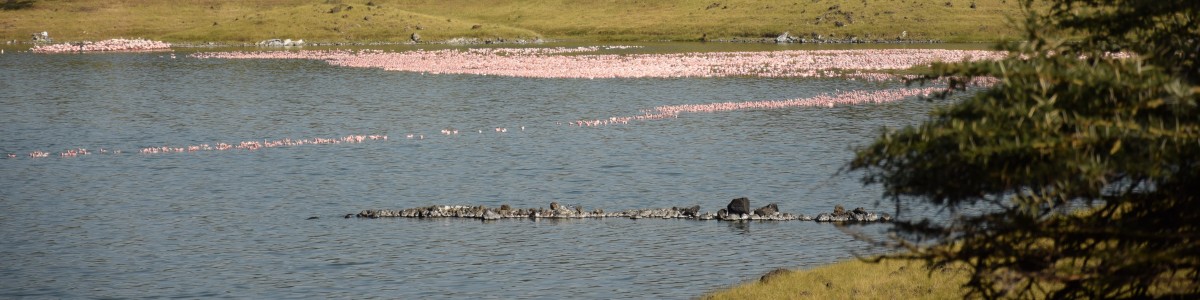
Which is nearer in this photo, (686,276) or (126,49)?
(686,276)

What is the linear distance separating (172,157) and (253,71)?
160 feet

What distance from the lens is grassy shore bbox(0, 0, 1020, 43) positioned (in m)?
134

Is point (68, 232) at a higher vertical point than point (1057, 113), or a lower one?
lower

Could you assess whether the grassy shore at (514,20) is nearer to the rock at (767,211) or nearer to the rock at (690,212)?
the rock at (767,211)

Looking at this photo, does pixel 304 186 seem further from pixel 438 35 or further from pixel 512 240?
pixel 438 35

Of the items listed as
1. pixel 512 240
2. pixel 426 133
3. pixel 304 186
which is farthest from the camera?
pixel 426 133

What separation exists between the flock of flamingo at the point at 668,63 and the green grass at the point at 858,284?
34.4 meters

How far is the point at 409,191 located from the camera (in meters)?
37.1

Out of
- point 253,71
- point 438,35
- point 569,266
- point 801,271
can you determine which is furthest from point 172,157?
point 438,35

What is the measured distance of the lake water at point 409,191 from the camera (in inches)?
1025

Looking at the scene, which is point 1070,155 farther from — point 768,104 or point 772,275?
point 768,104

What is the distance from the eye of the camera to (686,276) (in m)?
25.6

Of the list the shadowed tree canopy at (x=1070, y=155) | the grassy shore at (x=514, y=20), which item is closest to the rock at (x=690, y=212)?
the shadowed tree canopy at (x=1070, y=155)

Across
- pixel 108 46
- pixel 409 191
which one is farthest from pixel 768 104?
pixel 108 46
